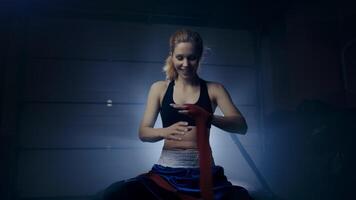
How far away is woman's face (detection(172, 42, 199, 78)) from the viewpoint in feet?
4.17

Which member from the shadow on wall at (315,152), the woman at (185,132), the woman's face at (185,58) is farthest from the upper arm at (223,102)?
the shadow on wall at (315,152)

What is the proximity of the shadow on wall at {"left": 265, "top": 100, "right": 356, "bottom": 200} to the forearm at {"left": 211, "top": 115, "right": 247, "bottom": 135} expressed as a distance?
3.66ft

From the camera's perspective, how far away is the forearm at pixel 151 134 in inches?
44.0

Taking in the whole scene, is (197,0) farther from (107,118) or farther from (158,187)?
(158,187)

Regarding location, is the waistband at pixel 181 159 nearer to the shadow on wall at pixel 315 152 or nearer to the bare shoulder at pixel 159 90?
the bare shoulder at pixel 159 90

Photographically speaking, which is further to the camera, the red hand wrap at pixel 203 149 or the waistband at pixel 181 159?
the waistband at pixel 181 159

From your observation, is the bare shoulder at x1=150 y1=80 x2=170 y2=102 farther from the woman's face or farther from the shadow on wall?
the shadow on wall

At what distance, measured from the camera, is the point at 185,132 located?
1.05 metres

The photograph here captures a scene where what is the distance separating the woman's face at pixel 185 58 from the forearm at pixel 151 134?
1.05ft

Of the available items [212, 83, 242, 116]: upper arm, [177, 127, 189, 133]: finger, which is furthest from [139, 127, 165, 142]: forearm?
[212, 83, 242, 116]: upper arm

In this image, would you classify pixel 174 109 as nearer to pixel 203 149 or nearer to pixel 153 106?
pixel 153 106

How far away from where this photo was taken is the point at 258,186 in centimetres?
276

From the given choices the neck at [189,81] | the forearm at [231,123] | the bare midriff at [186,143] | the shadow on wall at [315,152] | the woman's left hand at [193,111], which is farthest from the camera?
the shadow on wall at [315,152]

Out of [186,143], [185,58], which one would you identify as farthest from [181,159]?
[185,58]
